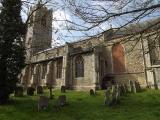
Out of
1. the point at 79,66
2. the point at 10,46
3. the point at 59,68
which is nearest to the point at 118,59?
the point at 79,66

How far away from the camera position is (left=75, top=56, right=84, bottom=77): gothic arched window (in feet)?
99.3

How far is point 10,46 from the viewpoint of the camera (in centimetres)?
1563

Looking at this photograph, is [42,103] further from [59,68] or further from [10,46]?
[59,68]

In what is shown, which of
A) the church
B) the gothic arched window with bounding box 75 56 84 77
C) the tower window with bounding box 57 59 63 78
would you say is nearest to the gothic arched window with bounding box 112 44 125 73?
the church

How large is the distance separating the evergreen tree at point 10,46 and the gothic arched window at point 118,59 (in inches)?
640

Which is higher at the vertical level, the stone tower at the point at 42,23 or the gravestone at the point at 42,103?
the stone tower at the point at 42,23

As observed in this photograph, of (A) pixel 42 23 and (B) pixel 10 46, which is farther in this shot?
(B) pixel 10 46

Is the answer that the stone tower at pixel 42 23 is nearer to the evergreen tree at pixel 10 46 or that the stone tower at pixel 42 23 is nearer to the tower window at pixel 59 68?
the evergreen tree at pixel 10 46

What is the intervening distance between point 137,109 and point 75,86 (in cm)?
1911

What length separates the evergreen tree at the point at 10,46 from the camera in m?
14.9

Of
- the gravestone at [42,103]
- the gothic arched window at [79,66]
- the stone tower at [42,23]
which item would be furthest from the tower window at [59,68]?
the gravestone at [42,103]

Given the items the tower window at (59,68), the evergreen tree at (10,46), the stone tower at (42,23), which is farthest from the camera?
the tower window at (59,68)

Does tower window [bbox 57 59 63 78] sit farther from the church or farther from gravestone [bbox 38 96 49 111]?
gravestone [bbox 38 96 49 111]

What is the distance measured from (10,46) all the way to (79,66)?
52.1 feet
